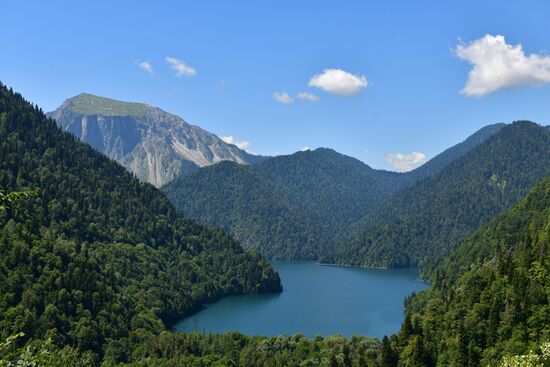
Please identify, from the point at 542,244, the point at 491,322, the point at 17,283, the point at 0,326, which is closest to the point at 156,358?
the point at 0,326

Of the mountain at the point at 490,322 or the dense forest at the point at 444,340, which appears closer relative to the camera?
the mountain at the point at 490,322

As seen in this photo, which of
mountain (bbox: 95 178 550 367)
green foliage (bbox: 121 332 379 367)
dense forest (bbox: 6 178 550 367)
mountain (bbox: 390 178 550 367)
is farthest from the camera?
green foliage (bbox: 121 332 379 367)

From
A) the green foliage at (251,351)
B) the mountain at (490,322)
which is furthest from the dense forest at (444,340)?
the mountain at (490,322)

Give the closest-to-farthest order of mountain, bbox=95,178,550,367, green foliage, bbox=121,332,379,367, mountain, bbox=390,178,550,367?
mountain, bbox=390,178,550,367
mountain, bbox=95,178,550,367
green foliage, bbox=121,332,379,367

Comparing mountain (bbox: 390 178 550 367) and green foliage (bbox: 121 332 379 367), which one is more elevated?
mountain (bbox: 390 178 550 367)

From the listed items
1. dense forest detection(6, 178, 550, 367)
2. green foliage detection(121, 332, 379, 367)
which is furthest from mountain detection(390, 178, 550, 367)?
green foliage detection(121, 332, 379, 367)

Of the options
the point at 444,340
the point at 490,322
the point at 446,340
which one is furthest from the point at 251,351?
the point at 490,322

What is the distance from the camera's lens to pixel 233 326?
195 meters

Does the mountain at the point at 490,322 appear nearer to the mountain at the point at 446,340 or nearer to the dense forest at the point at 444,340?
the mountain at the point at 446,340

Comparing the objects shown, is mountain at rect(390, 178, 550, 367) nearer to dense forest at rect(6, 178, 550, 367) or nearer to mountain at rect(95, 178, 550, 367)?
mountain at rect(95, 178, 550, 367)

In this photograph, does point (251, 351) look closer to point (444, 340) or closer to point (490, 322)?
point (444, 340)

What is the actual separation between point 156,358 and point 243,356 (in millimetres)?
19577

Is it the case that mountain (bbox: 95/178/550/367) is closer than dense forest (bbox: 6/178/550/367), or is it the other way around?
dense forest (bbox: 6/178/550/367)

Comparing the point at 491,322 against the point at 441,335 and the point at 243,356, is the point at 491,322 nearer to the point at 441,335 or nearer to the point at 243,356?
the point at 441,335
